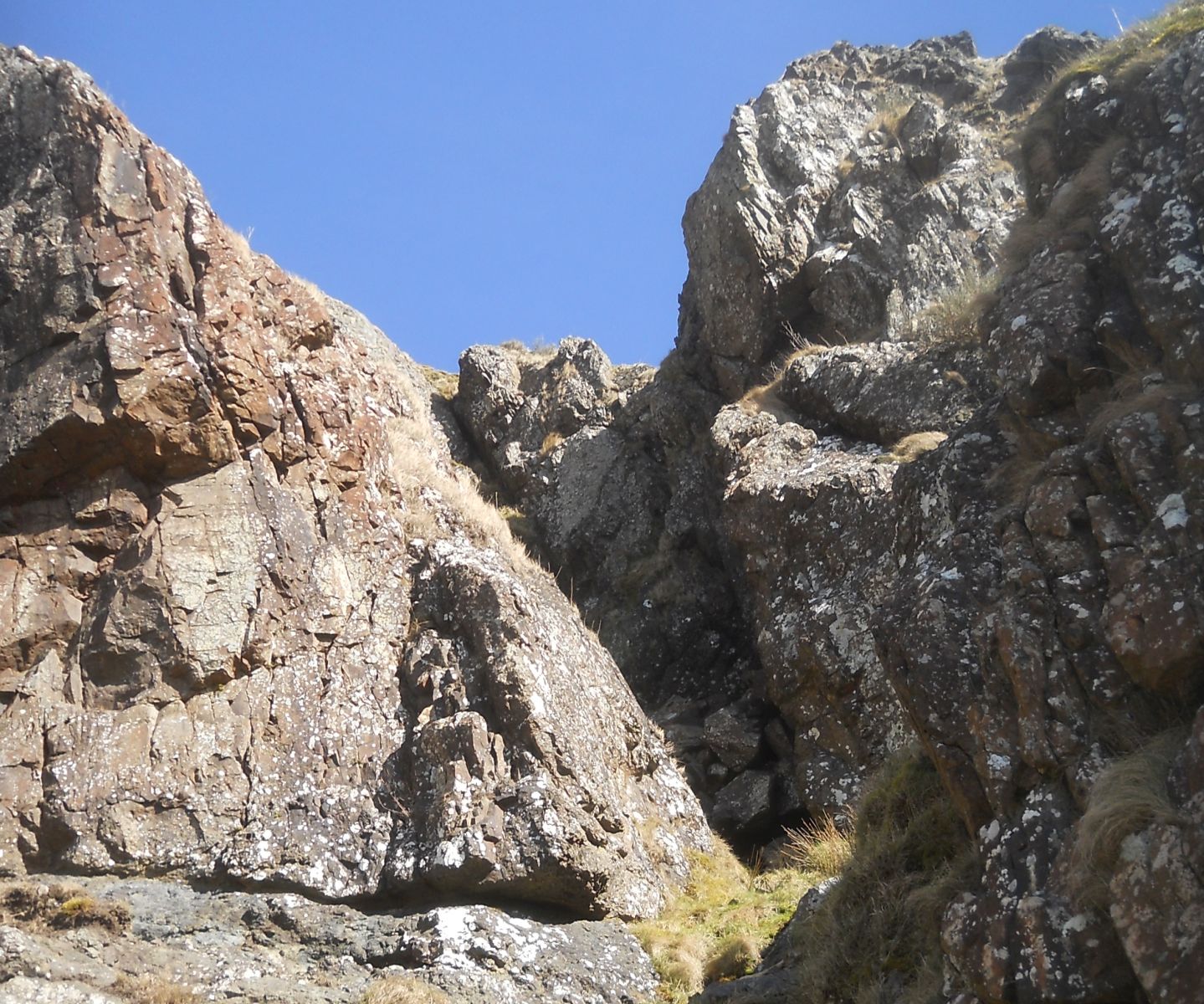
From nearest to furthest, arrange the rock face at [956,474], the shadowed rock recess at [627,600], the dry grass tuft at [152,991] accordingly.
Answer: the rock face at [956,474] < the shadowed rock recess at [627,600] < the dry grass tuft at [152,991]

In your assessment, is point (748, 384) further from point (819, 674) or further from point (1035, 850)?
point (1035, 850)

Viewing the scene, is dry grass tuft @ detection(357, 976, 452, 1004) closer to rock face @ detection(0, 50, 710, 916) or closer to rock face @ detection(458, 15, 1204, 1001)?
rock face @ detection(0, 50, 710, 916)

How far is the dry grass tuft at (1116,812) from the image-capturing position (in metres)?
7.35

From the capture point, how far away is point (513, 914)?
42.7 feet

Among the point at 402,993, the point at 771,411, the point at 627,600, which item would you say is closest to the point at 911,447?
the point at 771,411

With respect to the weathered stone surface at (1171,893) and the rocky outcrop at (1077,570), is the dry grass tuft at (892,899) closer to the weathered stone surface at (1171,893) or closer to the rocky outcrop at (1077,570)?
the rocky outcrop at (1077,570)

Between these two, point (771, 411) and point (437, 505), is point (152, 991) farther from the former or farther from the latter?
point (771, 411)

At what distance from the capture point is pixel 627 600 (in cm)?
2166

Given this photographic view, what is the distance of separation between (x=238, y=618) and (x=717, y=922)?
720 centimetres

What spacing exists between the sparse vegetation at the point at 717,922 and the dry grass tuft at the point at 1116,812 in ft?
18.8

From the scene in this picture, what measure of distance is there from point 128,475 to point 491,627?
537cm

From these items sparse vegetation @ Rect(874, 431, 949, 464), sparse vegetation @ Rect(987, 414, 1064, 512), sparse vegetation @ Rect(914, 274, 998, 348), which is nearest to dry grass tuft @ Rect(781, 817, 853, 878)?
sparse vegetation @ Rect(987, 414, 1064, 512)

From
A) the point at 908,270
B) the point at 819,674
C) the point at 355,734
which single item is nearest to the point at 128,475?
the point at 355,734

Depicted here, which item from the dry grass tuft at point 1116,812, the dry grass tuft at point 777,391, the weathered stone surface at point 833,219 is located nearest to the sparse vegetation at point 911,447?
the dry grass tuft at point 777,391
